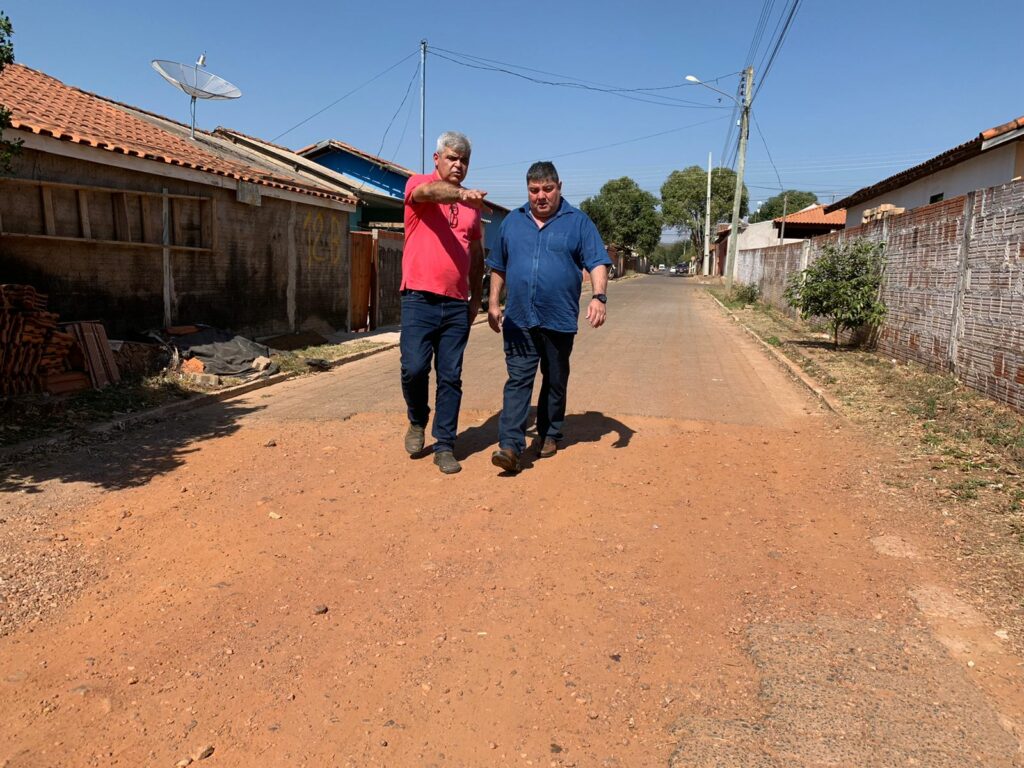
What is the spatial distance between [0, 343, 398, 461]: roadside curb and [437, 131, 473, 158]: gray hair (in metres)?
3.36

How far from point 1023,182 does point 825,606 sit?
18.6ft

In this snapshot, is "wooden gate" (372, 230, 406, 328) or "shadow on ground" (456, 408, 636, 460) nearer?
"shadow on ground" (456, 408, 636, 460)

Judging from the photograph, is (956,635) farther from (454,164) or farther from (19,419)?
(19,419)

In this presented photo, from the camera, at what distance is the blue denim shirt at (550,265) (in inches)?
176

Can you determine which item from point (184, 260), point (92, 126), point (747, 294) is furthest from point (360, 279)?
point (747, 294)

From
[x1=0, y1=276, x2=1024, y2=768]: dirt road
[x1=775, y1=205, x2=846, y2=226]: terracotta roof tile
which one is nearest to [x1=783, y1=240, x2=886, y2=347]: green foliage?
[x1=0, y1=276, x2=1024, y2=768]: dirt road

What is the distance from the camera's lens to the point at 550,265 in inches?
176

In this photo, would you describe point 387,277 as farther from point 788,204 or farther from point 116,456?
point 788,204

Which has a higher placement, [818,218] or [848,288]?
[818,218]

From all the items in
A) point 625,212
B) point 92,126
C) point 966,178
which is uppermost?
point 625,212

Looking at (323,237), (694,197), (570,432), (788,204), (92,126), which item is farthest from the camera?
(788,204)

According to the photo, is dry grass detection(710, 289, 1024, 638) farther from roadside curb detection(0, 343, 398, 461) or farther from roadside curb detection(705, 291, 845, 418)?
roadside curb detection(0, 343, 398, 461)

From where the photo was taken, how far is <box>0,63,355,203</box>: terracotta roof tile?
7.00m

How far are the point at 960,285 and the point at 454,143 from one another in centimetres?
613
